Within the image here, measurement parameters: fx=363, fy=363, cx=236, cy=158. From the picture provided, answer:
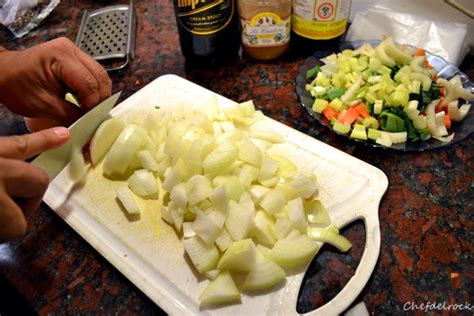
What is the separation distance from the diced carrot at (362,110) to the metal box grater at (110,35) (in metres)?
0.81

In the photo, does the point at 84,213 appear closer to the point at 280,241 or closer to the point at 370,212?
the point at 280,241

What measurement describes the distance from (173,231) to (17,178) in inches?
13.3

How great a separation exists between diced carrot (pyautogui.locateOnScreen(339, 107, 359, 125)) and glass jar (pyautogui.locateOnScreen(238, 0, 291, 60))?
14.4 inches

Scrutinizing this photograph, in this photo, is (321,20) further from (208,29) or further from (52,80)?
(52,80)

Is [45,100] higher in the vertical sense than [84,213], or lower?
higher

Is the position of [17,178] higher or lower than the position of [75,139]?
higher

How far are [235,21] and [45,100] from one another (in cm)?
65

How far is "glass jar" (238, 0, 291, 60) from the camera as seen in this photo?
1124 mm

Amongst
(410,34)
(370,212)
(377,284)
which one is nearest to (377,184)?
(370,212)

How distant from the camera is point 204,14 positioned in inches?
43.6

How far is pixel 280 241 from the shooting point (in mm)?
748

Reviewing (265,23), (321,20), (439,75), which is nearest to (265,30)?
(265,23)

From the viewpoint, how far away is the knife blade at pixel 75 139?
77cm

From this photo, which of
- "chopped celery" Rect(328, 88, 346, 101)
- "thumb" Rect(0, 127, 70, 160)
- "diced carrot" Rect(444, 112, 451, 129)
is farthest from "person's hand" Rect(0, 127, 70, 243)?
"diced carrot" Rect(444, 112, 451, 129)
